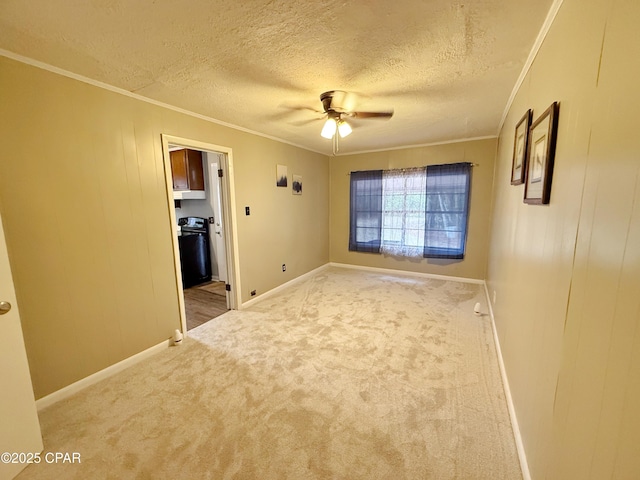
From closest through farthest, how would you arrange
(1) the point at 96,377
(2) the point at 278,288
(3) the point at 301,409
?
1. (3) the point at 301,409
2. (1) the point at 96,377
3. (2) the point at 278,288

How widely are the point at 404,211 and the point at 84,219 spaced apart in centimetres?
418

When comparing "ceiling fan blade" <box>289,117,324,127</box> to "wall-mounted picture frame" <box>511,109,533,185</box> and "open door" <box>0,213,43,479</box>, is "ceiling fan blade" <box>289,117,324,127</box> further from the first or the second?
"open door" <box>0,213,43,479</box>

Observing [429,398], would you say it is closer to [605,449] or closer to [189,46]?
[605,449]

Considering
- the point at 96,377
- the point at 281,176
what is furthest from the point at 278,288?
the point at 96,377

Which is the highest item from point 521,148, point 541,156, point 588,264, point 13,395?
point 521,148

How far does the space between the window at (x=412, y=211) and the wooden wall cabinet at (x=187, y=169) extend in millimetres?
2710

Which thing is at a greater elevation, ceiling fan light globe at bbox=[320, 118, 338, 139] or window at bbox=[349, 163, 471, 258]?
ceiling fan light globe at bbox=[320, 118, 338, 139]

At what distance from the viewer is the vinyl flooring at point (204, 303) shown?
10.5 ft

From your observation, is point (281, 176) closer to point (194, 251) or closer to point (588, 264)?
point (194, 251)

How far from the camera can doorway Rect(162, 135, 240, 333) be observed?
8.84 feet

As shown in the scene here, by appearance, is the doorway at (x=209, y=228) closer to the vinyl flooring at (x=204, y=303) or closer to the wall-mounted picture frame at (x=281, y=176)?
the vinyl flooring at (x=204, y=303)

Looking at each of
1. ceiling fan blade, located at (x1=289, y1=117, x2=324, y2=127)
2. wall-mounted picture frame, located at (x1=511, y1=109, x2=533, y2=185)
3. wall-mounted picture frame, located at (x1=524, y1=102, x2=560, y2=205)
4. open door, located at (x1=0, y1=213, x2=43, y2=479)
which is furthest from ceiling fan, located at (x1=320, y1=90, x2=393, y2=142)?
open door, located at (x1=0, y1=213, x2=43, y2=479)

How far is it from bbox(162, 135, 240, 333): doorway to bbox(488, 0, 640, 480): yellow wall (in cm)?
279

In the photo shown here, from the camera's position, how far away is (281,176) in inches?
157
